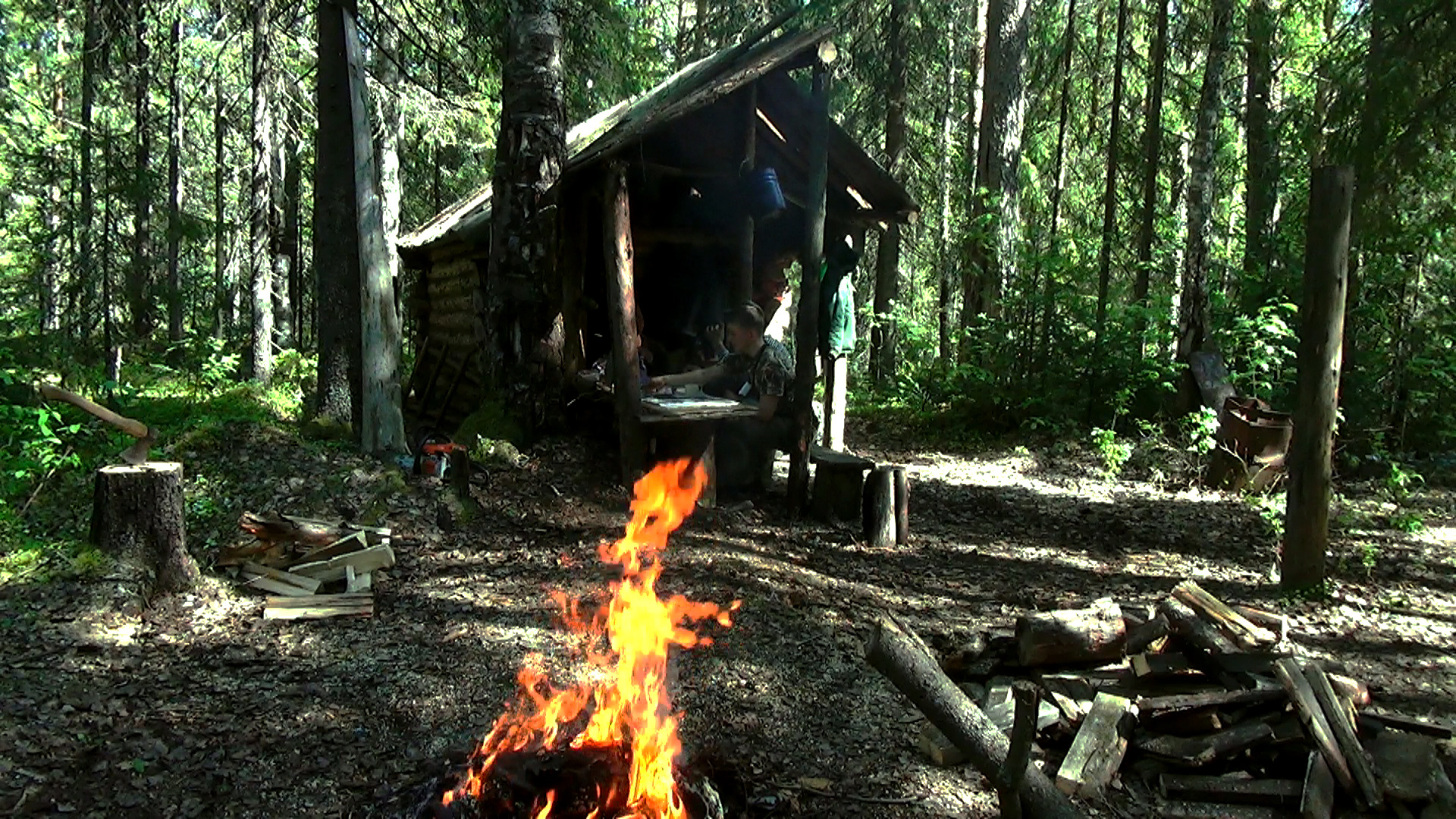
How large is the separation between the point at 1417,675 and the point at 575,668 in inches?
201

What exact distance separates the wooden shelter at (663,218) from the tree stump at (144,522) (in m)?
3.81

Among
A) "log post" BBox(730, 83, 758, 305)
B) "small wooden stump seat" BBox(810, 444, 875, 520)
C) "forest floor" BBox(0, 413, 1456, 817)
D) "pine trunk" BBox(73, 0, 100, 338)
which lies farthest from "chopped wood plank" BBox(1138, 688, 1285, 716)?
"pine trunk" BBox(73, 0, 100, 338)

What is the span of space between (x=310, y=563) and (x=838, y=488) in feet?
15.6

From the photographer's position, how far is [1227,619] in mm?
4848

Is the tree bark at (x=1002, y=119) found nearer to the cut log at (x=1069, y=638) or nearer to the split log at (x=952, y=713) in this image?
the cut log at (x=1069, y=638)

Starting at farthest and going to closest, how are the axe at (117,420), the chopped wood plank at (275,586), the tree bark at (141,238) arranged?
the tree bark at (141,238) < the chopped wood plank at (275,586) < the axe at (117,420)

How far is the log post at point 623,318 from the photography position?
8133 millimetres

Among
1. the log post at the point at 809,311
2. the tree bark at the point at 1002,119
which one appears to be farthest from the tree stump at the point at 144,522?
the tree bark at the point at 1002,119

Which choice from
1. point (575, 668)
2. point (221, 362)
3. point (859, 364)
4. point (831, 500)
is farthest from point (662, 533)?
point (859, 364)

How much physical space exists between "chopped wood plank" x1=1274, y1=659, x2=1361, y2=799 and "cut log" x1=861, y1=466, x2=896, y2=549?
3759mm

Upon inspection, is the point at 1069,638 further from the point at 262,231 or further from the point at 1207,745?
Result: the point at 262,231

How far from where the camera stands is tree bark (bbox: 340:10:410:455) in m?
8.06

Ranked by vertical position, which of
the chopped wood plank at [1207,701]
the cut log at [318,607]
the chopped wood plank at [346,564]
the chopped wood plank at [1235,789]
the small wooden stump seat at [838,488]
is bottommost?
the chopped wood plank at [1235,789]

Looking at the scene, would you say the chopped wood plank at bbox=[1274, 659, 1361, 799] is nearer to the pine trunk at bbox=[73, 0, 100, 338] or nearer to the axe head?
the axe head
